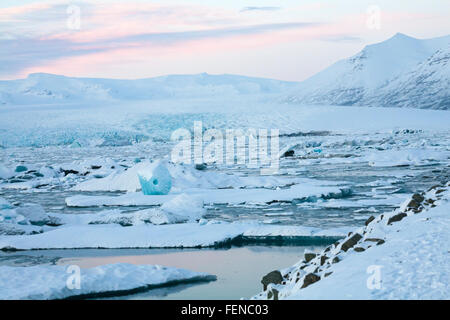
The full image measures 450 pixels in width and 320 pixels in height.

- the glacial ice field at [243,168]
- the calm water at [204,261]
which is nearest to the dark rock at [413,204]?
the calm water at [204,261]

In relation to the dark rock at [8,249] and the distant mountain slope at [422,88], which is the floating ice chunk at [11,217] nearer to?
the dark rock at [8,249]

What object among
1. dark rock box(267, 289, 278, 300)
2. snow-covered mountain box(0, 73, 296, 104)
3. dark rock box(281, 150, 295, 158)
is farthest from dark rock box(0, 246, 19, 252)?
snow-covered mountain box(0, 73, 296, 104)

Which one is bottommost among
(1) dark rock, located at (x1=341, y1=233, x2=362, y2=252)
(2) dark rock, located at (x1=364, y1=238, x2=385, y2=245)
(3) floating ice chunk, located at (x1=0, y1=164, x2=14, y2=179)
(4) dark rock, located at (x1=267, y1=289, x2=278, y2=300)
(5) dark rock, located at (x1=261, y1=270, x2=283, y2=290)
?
(3) floating ice chunk, located at (x1=0, y1=164, x2=14, y2=179)

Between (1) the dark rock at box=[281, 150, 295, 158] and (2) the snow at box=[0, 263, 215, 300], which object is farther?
(1) the dark rock at box=[281, 150, 295, 158]

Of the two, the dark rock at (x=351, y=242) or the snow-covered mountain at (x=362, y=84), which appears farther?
the snow-covered mountain at (x=362, y=84)

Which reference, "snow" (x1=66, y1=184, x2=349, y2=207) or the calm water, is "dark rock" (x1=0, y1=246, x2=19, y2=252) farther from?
"snow" (x1=66, y1=184, x2=349, y2=207)

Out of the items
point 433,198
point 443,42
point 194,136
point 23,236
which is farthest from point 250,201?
point 443,42
